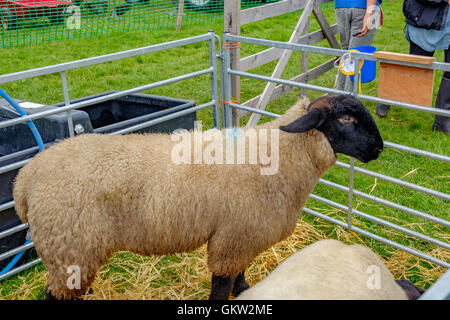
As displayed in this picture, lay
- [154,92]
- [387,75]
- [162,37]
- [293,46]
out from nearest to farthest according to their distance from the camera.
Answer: [387,75] < [293,46] < [154,92] < [162,37]

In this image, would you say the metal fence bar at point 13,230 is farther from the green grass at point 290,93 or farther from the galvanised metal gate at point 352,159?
the galvanised metal gate at point 352,159

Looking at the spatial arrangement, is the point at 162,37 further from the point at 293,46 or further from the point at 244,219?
the point at 244,219

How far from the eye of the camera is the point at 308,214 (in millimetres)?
4504

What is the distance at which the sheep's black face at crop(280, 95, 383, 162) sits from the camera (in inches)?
116

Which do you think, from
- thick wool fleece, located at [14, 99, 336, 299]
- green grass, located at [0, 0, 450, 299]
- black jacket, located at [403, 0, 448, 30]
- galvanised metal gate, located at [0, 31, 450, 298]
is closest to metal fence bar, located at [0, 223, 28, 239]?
galvanised metal gate, located at [0, 31, 450, 298]

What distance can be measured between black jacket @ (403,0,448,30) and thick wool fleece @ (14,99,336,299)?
3385 millimetres

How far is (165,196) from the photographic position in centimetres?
276

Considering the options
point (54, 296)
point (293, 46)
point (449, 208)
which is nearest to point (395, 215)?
point (449, 208)

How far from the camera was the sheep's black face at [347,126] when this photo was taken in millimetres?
2936

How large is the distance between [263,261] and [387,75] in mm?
1661

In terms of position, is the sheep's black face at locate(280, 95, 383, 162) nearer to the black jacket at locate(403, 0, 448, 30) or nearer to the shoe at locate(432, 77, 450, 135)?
the black jacket at locate(403, 0, 448, 30)

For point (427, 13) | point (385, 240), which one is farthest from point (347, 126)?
point (427, 13)

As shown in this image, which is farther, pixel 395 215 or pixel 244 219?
pixel 395 215

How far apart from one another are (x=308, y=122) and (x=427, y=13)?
143 inches
